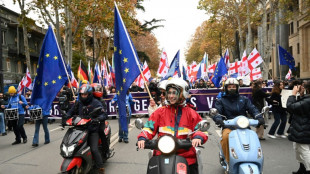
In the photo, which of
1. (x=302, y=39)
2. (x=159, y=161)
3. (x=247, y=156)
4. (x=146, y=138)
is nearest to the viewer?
(x=159, y=161)

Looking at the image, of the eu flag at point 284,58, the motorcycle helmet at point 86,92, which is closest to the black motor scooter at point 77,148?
the motorcycle helmet at point 86,92

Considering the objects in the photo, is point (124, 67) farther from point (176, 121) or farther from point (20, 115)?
point (20, 115)

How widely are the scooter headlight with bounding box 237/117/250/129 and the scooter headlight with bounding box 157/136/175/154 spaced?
1547 mm

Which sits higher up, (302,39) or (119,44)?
(302,39)

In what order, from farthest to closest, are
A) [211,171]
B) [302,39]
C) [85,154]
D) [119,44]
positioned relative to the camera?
[302,39], [119,44], [211,171], [85,154]

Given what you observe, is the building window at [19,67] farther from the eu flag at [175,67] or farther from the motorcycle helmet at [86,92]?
A: the motorcycle helmet at [86,92]

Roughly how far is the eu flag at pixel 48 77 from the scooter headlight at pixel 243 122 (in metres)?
5.03

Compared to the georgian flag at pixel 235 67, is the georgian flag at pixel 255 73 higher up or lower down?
lower down

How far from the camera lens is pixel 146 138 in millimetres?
3648

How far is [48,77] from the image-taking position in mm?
7879

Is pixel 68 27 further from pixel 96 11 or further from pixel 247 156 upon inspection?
pixel 247 156

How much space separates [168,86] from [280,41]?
36084 mm

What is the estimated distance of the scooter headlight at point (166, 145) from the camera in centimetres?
323

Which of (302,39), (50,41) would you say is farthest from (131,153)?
(302,39)
